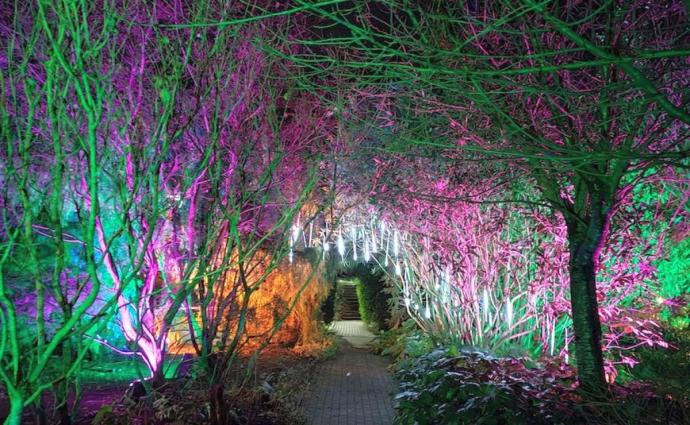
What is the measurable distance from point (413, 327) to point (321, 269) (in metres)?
3.63

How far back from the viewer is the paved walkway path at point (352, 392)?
349 inches

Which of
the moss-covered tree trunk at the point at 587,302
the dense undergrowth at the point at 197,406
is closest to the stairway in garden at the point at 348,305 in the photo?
the dense undergrowth at the point at 197,406

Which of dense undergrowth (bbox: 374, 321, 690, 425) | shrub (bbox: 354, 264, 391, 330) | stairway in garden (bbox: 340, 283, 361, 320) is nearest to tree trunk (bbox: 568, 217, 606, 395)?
dense undergrowth (bbox: 374, 321, 690, 425)

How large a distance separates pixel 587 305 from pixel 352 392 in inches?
270

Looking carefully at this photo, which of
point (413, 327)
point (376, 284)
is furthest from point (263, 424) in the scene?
point (376, 284)

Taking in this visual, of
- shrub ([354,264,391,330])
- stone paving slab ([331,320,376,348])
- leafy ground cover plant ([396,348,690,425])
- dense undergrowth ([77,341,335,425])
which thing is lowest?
stone paving slab ([331,320,376,348])

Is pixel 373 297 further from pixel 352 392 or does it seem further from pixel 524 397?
pixel 524 397

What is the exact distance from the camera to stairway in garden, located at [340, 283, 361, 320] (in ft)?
112

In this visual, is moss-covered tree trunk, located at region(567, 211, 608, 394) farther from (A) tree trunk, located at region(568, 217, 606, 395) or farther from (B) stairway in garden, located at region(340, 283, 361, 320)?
(B) stairway in garden, located at region(340, 283, 361, 320)

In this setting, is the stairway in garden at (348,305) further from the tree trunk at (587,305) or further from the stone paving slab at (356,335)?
the tree trunk at (587,305)

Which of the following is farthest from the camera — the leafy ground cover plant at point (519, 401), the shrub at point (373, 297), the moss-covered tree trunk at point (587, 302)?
the shrub at point (373, 297)

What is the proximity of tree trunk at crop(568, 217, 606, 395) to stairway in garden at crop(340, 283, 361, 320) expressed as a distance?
1104 inches

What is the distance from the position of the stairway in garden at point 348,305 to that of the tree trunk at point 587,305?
28045 mm

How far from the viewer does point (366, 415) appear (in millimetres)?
9008
